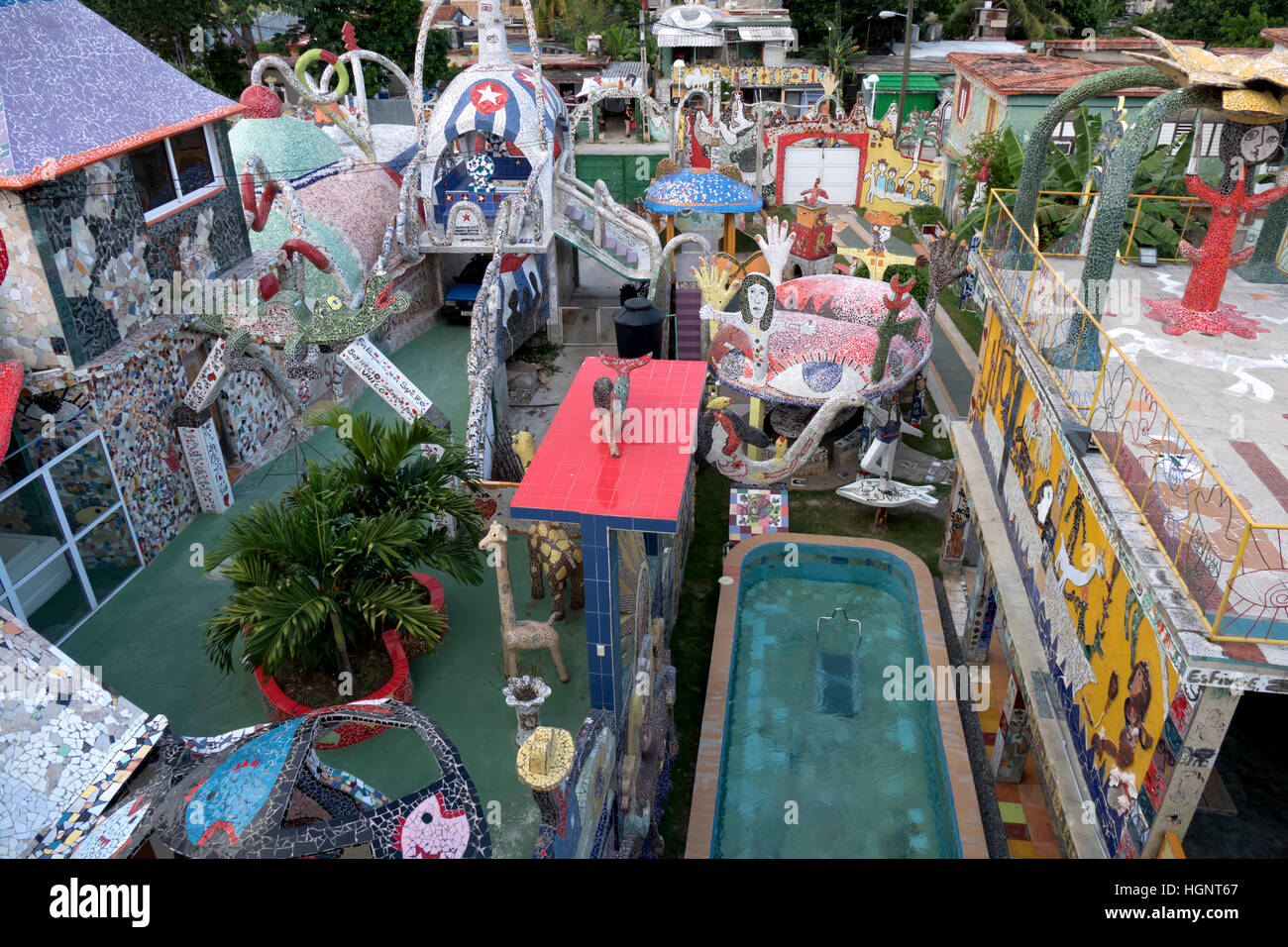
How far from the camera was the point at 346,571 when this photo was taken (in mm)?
11352

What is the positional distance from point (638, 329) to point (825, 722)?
9.96m

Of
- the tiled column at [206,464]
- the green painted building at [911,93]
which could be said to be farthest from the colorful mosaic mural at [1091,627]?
the green painted building at [911,93]

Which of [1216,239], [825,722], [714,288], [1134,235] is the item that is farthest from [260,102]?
[1216,239]

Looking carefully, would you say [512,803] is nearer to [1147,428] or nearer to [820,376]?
[1147,428]

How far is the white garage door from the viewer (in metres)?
35.3

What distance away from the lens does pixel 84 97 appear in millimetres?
12805

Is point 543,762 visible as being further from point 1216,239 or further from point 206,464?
point 206,464

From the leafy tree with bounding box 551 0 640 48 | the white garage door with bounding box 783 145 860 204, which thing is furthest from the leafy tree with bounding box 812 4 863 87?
the white garage door with bounding box 783 145 860 204

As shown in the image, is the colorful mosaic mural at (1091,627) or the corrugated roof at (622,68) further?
the corrugated roof at (622,68)

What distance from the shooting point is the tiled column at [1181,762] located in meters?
6.10

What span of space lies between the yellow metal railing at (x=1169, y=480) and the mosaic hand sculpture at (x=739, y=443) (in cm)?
536

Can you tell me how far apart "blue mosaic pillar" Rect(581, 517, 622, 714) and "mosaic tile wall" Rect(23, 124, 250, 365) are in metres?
8.17

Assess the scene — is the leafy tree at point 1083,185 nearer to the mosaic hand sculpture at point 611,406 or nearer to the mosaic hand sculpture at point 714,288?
the mosaic hand sculpture at point 714,288

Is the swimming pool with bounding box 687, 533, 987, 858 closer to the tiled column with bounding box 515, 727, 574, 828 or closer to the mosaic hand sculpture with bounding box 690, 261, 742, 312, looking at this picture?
the tiled column with bounding box 515, 727, 574, 828
